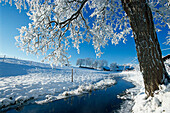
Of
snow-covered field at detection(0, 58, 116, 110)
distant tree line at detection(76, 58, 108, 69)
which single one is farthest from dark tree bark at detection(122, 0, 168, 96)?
distant tree line at detection(76, 58, 108, 69)

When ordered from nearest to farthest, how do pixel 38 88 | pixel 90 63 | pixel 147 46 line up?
pixel 147 46
pixel 38 88
pixel 90 63

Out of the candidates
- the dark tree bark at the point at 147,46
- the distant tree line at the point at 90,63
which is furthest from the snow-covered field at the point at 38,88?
the distant tree line at the point at 90,63

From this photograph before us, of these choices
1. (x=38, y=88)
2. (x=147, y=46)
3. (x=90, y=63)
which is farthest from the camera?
(x=90, y=63)

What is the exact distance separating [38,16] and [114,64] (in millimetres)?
80217

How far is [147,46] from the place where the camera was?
202cm

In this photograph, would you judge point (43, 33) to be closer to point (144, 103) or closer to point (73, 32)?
point (73, 32)

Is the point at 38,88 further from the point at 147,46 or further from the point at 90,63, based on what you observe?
the point at 90,63

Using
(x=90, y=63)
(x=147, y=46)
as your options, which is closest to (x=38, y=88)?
(x=147, y=46)

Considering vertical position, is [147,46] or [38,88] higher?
[147,46]

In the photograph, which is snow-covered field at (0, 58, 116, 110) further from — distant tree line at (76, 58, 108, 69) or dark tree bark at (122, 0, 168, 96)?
distant tree line at (76, 58, 108, 69)

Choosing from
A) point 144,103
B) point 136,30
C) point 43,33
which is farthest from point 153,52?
point 43,33

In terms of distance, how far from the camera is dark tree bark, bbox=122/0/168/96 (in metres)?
1.99

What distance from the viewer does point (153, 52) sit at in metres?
2.00

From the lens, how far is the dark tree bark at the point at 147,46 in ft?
6.52
